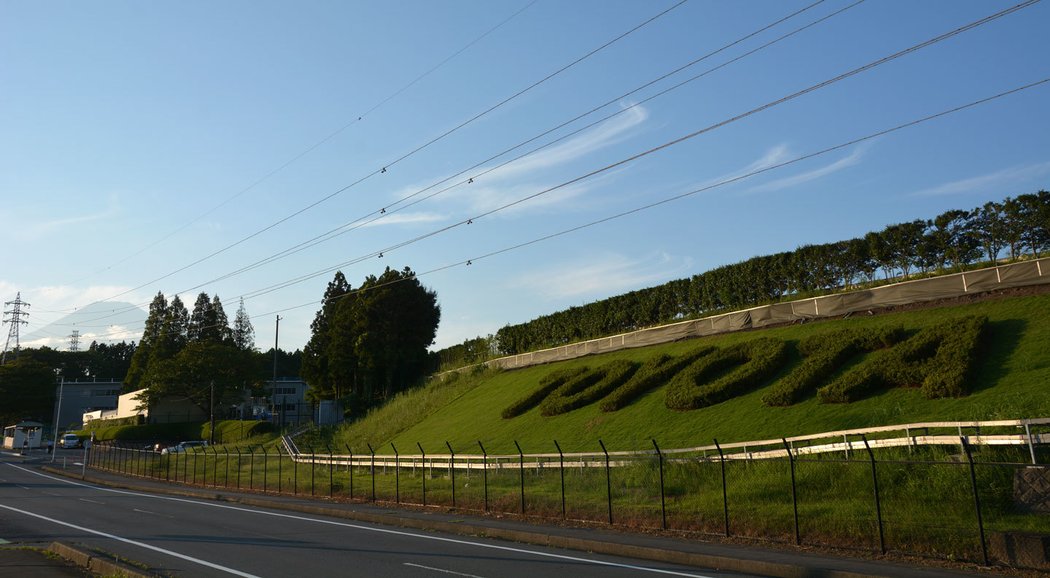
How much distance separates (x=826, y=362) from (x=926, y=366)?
174 inches

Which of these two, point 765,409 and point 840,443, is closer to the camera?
point 840,443

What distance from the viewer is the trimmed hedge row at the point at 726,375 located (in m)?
31.8

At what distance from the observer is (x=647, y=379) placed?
37406mm

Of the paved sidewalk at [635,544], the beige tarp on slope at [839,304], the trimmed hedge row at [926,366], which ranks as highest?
the beige tarp on slope at [839,304]

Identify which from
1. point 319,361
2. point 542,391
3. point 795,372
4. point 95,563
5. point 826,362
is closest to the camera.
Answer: point 95,563

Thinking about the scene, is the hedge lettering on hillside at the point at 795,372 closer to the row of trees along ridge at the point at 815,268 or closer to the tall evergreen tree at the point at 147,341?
the row of trees along ridge at the point at 815,268

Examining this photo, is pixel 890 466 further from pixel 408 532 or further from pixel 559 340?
pixel 559 340

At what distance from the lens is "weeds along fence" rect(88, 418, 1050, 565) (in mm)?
15477

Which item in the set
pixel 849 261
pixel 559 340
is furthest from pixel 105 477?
pixel 849 261

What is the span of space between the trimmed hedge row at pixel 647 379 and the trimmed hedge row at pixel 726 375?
3.38 ft

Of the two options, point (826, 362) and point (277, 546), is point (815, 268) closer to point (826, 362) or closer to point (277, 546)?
point (826, 362)

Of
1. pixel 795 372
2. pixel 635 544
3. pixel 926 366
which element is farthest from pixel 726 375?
pixel 635 544

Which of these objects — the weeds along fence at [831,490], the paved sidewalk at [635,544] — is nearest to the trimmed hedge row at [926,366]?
the weeds along fence at [831,490]

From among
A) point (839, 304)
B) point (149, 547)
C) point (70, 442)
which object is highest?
point (839, 304)
